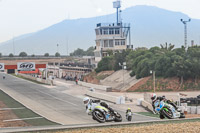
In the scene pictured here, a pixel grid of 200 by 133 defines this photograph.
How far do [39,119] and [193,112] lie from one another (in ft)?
47.8

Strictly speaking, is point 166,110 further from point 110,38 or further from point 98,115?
point 110,38

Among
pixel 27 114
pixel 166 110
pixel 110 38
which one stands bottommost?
pixel 27 114

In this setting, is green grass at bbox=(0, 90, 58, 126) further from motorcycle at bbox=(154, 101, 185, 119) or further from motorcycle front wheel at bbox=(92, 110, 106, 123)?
motorcycle at bbox=(154, 101, 185, 119)

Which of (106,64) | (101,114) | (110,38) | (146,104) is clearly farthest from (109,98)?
(110,38)

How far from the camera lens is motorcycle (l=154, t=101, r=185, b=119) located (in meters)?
19.2

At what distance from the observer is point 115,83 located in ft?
259

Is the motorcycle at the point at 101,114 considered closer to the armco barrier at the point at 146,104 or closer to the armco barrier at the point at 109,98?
the armco barrier at the point at 146,104

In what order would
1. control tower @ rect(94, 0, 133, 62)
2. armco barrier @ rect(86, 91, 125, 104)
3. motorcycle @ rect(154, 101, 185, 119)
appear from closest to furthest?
motorcycle @ rect(154, 101, 185, 119)
armco barrier @ rect(86, 91, 125, 104)
control tower @ rect(94, 0, 133, 62)

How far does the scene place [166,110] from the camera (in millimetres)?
19578

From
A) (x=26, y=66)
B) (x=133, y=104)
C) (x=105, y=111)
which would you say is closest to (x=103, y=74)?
(x=26, y=66)

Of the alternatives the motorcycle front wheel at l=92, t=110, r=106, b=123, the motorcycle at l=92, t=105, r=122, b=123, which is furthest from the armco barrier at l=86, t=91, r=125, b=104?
the motorcycle front wheel at l=92, t=110, r=106, b=123

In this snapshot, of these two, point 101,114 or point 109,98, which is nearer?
point 101,114

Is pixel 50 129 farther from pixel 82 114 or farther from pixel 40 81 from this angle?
pixel 40 81

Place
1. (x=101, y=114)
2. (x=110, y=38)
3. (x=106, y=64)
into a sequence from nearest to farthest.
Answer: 1. (x=101, y=114)
2. (x=106, y=64)
3. (x=110, y=38)
